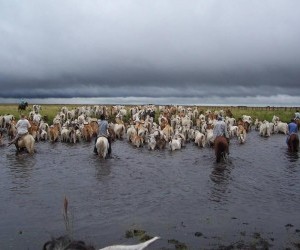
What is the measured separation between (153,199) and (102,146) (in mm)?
9002

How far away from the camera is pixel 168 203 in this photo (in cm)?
1352

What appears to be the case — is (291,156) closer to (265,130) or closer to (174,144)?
(174,144)

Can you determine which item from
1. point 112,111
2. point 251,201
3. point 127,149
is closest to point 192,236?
point 251,201

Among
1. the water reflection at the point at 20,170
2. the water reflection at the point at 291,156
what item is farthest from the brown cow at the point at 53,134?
the water reflection at the point at 291,156

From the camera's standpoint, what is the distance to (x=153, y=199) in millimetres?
14000

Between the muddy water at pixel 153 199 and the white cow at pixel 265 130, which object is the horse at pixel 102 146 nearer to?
the muddy water at pixel 153 199

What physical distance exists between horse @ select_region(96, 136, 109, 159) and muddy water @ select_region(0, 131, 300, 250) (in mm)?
509

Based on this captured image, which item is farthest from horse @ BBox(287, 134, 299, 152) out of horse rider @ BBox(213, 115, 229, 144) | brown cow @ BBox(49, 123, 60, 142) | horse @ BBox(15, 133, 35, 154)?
brown cow @ BBox(49, 123, 60, 142)

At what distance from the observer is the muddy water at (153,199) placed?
10.6 meters

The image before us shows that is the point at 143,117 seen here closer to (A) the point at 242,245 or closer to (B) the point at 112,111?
(B) the point at 112,111

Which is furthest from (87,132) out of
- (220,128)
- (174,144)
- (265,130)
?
(265,130)

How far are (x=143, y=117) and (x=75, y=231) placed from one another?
32749mm

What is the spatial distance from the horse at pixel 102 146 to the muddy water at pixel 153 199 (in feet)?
1.67

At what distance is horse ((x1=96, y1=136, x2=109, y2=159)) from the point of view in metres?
22.6
